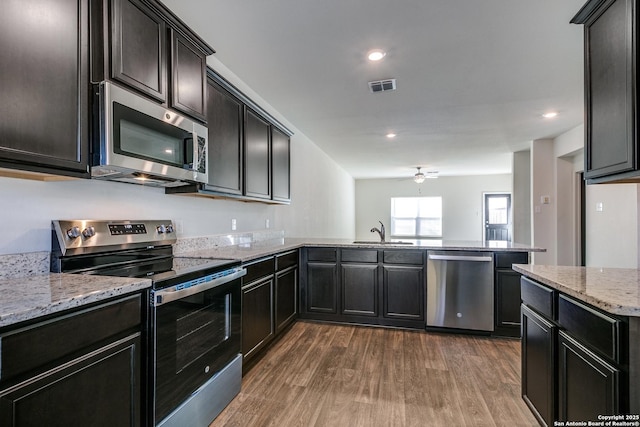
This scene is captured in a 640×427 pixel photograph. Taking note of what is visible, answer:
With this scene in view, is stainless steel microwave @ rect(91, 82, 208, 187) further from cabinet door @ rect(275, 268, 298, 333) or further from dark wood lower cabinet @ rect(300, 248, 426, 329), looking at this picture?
dark wood lower cabinet @ rect(300, 248, 426, 329)

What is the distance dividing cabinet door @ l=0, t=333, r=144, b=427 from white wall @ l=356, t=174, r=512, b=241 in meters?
9.35

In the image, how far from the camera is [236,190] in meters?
2.71

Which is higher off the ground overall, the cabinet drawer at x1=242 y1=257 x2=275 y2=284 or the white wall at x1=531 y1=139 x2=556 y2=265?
the white wall at x1=531 y1=139 x2=556 y2=265

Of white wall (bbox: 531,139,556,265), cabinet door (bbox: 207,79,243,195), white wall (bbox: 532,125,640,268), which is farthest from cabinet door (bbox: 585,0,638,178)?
white wall (bbox: 531,139,556,265)

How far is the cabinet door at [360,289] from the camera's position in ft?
11.4

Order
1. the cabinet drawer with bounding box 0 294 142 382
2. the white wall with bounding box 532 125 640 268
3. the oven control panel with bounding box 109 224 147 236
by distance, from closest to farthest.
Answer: the cabinet drawer with bounding box 0 294 142 382
the oven control panel with bounding box 109 224 147 236
the white wall with bounding box 532 125 640 268

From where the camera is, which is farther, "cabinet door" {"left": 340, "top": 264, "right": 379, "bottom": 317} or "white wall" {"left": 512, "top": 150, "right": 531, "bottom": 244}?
"white wall" {"left": 512, "top": 150, "right": 531, "bottom": 244}

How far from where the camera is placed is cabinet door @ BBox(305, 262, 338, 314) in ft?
11.8

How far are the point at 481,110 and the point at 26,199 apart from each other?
426 centimetres

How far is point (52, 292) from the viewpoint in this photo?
1.13 metres

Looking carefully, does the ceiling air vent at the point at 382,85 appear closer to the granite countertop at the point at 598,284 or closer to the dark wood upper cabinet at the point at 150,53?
the dark wood upper cabinet at the point at 150,53

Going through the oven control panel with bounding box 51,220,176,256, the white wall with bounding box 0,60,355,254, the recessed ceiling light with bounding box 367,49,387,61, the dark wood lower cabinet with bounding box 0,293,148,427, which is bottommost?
the dark wood lower cabinet with bounding box 0,293,148,427

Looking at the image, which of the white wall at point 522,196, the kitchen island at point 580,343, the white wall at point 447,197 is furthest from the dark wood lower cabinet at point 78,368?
the white wall at point 447,197

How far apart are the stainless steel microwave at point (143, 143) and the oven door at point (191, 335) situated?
25.7 inches
